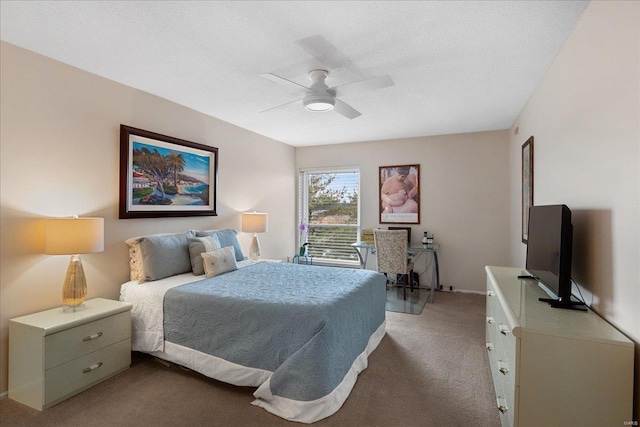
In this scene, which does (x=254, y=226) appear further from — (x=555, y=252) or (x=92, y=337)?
(x=555, y=252)

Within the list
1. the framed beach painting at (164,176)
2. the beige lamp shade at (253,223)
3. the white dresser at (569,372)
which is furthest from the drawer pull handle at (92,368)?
the white dresser at (569,372)

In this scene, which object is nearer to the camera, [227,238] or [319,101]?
[319,101]

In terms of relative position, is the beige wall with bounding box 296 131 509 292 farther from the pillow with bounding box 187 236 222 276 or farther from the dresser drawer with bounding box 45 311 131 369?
the dresser drawer with bounding box 45 311 131 369

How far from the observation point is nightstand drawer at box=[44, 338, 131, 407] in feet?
7.05

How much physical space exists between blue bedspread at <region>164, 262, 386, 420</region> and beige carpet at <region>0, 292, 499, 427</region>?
0.77 feet

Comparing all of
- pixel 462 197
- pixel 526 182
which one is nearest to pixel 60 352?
pixel 526 182

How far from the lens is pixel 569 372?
1359 millimetres

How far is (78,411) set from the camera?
2107 mm

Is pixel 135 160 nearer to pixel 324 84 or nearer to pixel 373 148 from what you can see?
pixel 324 84

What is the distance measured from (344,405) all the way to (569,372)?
4.41ft

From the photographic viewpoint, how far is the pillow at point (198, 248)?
10.6 feet

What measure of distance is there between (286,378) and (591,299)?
1860 millimetres

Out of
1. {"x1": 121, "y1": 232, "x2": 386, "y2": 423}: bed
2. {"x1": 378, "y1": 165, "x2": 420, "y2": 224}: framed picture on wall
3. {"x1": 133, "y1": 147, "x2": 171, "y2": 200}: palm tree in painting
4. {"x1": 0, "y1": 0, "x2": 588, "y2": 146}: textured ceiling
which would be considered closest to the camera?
{"x1": 0, "y1": 0, "x2": 588, "y2": 146}: textured ceiling

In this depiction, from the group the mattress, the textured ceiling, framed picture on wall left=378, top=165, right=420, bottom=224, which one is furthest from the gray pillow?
framed picture on wall left=378, top=165, right=420, bottom=224
